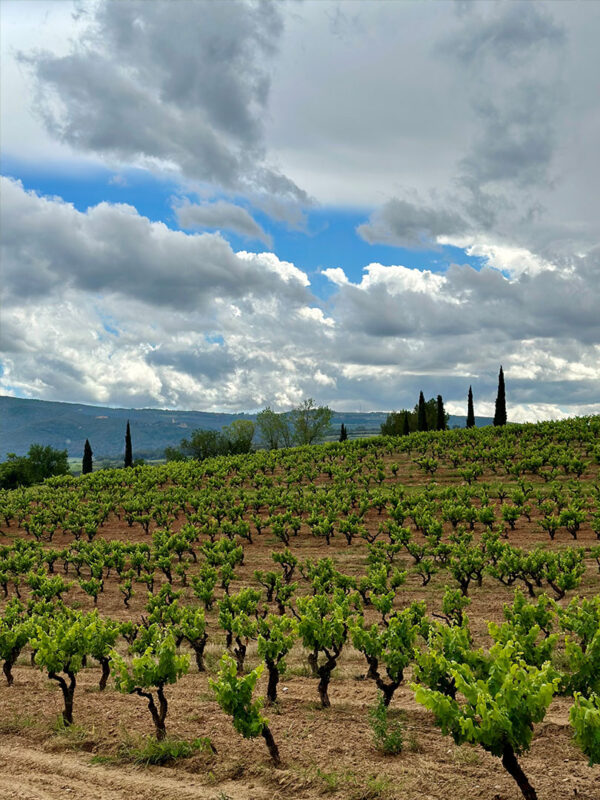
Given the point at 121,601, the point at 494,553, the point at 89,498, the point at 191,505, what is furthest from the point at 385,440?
the point at 121,601

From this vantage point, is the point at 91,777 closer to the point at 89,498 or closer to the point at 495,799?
the point at 495,799

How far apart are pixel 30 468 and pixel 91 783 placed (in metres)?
97.8

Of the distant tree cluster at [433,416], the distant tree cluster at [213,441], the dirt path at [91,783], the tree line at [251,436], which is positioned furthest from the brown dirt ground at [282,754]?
the distant tree cluster at [213,441]

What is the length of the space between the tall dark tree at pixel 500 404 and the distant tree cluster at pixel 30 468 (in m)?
77.7

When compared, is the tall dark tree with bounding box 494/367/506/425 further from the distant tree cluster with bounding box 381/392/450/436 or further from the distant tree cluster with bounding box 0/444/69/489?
the distant tree cluster with bounding box 0/444/69/489

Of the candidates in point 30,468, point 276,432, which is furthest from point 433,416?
point 30,468

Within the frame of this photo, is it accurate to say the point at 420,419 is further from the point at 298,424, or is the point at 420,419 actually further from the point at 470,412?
the point at 298,424

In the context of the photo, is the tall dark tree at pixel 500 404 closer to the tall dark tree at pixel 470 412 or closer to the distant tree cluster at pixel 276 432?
the tall dark tree at pixel 470 412

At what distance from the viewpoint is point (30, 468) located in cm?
9919

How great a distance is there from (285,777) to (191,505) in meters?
42.3

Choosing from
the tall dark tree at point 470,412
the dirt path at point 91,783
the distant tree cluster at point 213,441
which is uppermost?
the tall dark tree at point 470,412

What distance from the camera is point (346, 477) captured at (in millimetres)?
57125

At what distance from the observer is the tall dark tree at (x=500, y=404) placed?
89831 mm

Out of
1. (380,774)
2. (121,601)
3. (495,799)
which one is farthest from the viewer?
(121,601)
